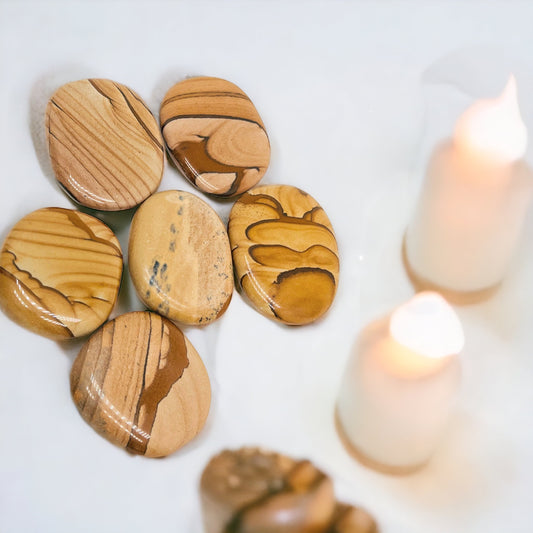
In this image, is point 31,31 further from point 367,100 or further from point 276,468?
point 276,468

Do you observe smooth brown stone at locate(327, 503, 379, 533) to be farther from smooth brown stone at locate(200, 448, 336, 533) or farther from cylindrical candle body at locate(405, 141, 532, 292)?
cylindrical candle body at locate(405, 141, 532, 292)

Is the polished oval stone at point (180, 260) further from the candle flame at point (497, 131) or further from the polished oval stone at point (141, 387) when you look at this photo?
the candle flame at point (497, 131)

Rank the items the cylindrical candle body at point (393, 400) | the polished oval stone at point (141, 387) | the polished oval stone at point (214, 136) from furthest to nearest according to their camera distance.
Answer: the polished oval stone at point (214, 136), the polished oval stone at point (141, 387), the cylindrical candle body at point (393, 400)

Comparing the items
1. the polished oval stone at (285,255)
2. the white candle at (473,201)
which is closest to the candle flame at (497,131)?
the white candle at (473,201)

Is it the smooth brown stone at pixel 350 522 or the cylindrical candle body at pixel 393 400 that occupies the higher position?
the smooth brown stone at pixel 350 522

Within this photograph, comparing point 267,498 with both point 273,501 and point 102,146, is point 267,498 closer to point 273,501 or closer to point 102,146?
point 273,501

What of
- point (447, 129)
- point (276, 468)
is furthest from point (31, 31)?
point (276, 468)
